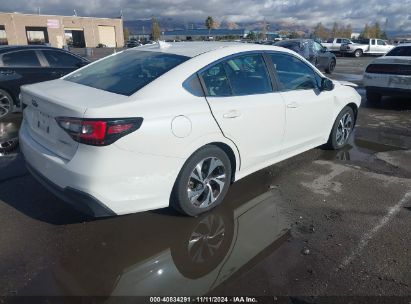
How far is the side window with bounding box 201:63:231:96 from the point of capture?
360cm

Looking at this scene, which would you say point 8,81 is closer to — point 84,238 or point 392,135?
point 84,238

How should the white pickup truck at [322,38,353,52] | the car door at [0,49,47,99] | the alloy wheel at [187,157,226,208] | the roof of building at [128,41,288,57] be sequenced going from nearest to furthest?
→ the alloy wheel at [187,157,226,208] < the roof of building at [128,41,288,57] < the car door at [0,49,47,99] < the white pickup truck at [322,38,353,52]

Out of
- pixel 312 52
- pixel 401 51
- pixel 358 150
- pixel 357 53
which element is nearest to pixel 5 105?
pixel 358 150

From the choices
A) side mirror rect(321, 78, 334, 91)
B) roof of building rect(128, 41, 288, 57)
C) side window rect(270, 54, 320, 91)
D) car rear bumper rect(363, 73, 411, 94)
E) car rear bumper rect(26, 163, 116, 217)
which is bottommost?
car rear bumper rect(26, 163, 116, 217)

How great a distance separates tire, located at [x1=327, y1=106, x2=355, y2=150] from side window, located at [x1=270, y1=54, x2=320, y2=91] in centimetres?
89

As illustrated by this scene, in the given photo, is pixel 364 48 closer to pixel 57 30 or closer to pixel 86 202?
pixel 86 202

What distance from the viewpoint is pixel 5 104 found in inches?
314

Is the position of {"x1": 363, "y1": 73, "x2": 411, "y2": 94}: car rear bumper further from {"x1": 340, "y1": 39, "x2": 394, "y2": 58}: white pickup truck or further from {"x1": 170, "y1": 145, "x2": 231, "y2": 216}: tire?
{"x1": 340, "y1": 39, "x2": 394, "y2": 58}: white pickup truck

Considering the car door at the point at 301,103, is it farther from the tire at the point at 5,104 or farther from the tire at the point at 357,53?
the tire at the point at 357,53

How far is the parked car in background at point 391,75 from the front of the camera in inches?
346

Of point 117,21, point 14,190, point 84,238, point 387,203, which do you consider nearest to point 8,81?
point 14,190

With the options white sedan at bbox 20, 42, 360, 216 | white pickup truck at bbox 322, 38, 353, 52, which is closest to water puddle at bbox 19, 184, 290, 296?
white sedan at bbox 20, 42, 360, 216

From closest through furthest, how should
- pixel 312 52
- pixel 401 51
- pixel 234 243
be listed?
pixel 234 243 < pixel 401 51 < pixel 312 52

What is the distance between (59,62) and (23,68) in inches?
32.5
